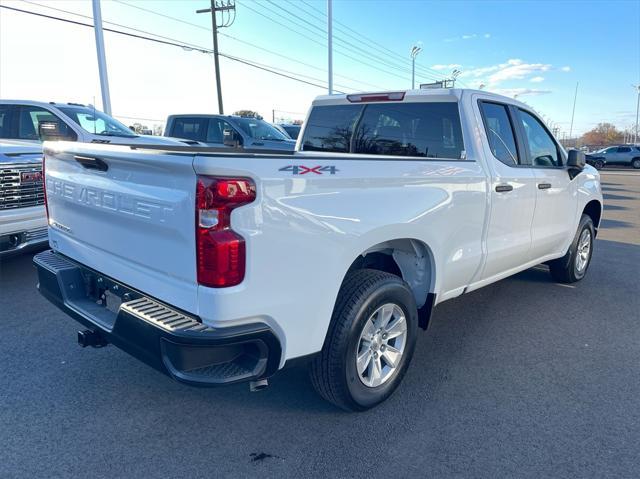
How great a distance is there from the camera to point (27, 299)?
483 cm

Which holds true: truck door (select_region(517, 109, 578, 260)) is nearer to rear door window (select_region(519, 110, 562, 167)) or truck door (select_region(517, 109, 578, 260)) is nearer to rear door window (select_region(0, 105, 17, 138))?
rear door window (select_region(519, 110, 562, 167))

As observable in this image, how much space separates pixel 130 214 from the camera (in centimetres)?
250

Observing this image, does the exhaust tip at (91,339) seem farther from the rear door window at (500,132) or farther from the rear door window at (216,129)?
the rear door window at (216,129)

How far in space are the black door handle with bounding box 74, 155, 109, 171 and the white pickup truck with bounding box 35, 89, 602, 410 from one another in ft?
0.04

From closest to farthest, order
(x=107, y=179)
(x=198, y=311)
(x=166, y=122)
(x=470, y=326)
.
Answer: (x=198, y=311) < (x=107, y=179) < (x=470, y=326) < (x=166, y=122)

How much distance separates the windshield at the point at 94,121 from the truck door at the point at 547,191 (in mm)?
6766

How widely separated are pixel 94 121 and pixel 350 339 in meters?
7.51

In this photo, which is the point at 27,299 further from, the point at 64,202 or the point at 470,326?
the point at 470,326

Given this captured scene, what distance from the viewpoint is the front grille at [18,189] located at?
4.83 meters

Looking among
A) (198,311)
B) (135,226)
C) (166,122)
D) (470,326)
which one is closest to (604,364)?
(470,326)

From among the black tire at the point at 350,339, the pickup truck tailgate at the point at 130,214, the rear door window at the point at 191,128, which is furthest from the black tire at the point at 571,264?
the rear door window at the point at 191,128

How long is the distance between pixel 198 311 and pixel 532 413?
7.21ft

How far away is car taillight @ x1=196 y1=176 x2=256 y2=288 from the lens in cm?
211

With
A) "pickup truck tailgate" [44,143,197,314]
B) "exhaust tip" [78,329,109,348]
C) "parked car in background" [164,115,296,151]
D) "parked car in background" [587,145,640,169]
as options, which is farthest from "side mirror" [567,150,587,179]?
"parked car in background" [587,145,640,169]
